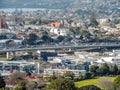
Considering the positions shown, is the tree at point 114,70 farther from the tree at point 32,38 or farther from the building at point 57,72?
the tree at point 32,38

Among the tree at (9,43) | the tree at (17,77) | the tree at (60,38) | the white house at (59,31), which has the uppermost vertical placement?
the white house at (59,31)

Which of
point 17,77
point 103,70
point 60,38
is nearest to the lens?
point 17,77

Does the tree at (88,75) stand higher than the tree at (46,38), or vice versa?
the tree at (46,38)

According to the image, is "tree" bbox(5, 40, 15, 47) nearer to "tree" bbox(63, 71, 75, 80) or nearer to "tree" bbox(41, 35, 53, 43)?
"tree" bbox(41, 35, 53, 43)

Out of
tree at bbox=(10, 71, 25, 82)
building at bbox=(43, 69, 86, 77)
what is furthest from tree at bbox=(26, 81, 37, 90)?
building at bbox=(43, 69, 86, 77)

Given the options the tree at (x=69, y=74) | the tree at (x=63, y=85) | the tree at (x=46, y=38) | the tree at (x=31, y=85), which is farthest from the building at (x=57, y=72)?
the tree at (x=46, y=38)

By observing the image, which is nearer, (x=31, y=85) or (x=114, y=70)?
(x=31, y=85)

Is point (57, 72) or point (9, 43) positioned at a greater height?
point (9, 43)

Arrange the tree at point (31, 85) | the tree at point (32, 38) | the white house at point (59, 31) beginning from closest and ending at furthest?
1. the tree at point (31, 85)
2. the tree at point (32, 38)
3. the white house at point (59, 31)

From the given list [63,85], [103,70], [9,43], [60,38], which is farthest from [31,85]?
[60,38]

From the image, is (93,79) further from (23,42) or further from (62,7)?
(62,7)

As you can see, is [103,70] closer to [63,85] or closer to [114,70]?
[114,70]
